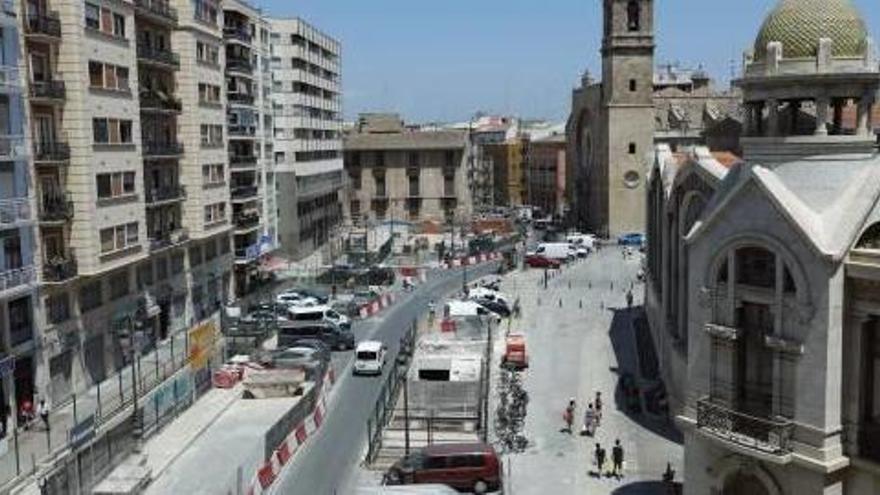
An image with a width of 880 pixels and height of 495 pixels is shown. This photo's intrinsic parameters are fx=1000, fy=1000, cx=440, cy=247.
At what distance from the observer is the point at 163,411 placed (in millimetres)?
39406

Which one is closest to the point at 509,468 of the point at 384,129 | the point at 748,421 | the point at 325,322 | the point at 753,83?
the point at 748,421

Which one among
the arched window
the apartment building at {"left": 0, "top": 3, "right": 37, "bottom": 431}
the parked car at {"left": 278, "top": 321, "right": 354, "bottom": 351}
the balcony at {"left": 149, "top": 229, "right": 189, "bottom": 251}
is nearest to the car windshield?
the parked car at {"left": 278, "top": 321, "right": 354, "bottom": 351}

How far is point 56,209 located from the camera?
42.5 meters

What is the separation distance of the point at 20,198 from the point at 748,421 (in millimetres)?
29620

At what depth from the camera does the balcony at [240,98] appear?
70188mm

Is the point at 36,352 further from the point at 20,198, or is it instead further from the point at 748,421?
the point at 748,421

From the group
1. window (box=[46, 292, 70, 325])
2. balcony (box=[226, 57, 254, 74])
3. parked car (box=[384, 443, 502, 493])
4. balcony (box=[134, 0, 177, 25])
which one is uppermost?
balcony (box=[134, 0, 177, 25])

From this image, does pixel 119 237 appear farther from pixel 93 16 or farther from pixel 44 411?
pixel 44 411

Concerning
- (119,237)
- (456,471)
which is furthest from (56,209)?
(456,471)

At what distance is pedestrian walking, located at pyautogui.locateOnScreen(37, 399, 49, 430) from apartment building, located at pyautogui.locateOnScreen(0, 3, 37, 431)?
2.33 ft

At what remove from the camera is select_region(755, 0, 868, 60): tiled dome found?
21.1 metres

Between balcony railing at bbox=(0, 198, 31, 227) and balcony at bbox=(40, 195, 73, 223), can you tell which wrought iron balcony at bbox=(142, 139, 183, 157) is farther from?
balcony railing at bbox=(0, 198, 31, 227)

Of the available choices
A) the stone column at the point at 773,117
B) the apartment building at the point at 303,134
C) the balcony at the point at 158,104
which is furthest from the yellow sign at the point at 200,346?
the apartment building at the point at 303,134

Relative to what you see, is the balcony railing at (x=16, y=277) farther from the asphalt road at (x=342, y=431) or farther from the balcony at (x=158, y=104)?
the balcony at (x=158, y=104)
